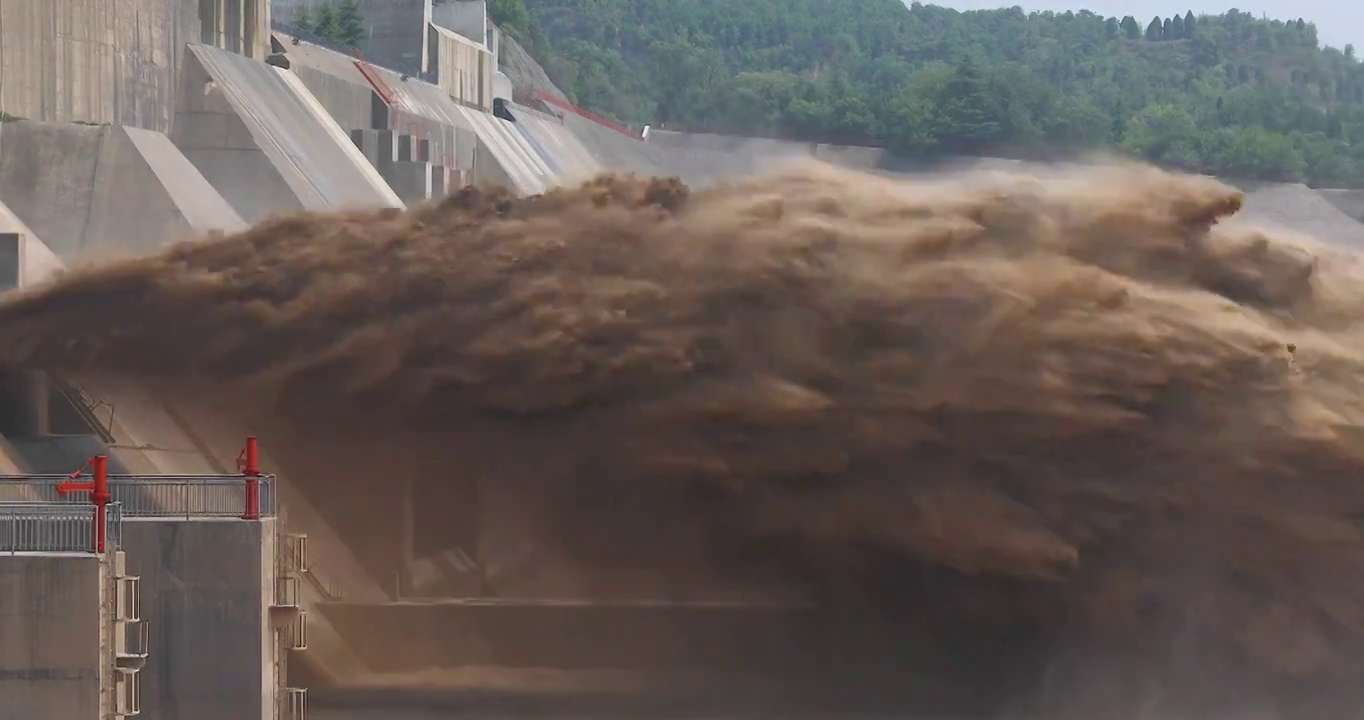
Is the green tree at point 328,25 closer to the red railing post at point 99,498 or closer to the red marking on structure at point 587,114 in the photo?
the red marking on structure at point 587,114

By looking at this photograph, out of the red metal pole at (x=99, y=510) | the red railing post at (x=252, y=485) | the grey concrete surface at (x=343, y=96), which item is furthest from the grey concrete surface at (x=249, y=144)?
the red metal pole at (x=99, y=510)

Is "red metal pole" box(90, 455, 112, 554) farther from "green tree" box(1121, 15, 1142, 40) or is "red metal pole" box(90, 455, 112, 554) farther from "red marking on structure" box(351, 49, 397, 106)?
Answer: "green tree" box(1121, 15, 1142, 40)

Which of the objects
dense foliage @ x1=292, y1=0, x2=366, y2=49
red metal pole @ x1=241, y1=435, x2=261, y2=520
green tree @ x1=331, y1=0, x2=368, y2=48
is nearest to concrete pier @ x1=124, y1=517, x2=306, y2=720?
red metal pole @ x1=241, y1=435, x2=261, y2=520

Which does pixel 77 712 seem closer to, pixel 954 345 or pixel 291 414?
pixel 291 414

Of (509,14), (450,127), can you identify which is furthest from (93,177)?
(509,14)

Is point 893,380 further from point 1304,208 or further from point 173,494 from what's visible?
point 1304,208

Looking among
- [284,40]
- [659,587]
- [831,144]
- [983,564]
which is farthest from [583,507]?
[831,144]
